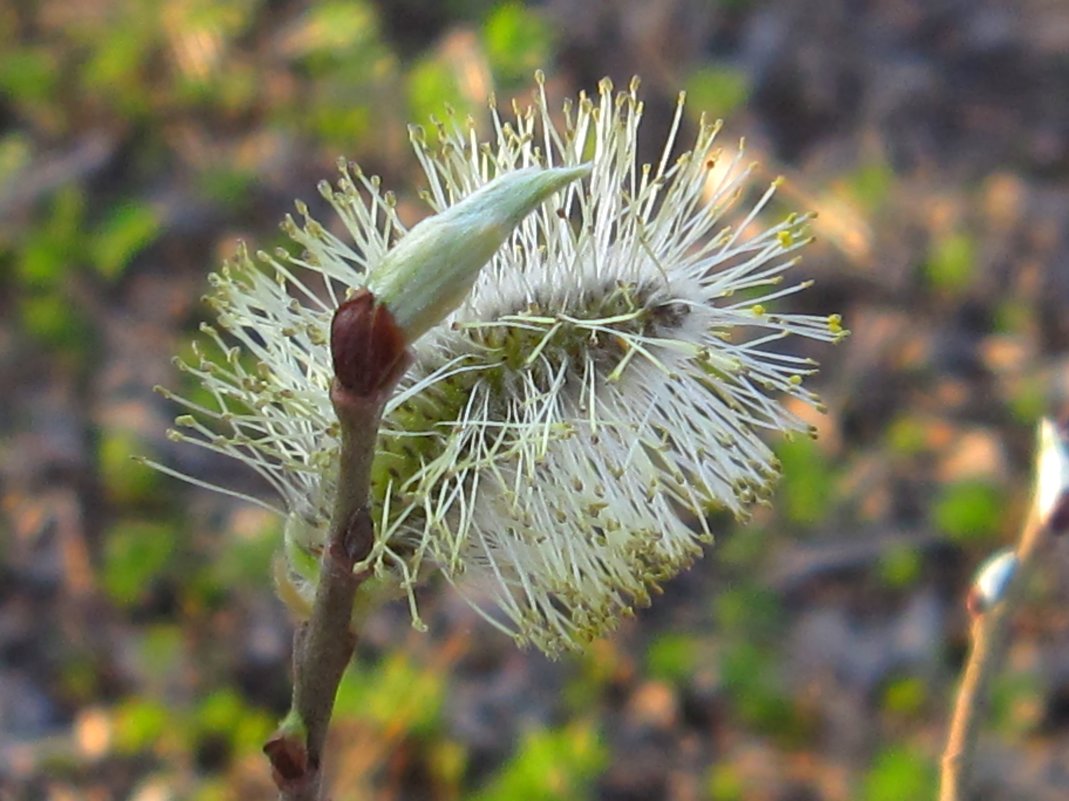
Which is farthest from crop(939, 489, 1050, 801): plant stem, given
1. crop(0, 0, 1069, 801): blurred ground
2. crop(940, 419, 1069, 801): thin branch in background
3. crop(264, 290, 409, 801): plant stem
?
crop(0, 0, 1069, 801): blurred ground

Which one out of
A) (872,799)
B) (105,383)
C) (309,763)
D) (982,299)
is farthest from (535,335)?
(982,299)

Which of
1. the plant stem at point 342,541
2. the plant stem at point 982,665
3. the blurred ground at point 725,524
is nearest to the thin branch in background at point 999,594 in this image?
the plant stem at point 982,665

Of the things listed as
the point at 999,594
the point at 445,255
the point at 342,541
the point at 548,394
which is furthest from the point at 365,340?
the point at 999,594

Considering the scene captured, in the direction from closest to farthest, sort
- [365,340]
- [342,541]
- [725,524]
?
[365,340], [342,541], [725,524]

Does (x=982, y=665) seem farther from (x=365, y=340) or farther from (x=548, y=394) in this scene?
(x=365, y=340)

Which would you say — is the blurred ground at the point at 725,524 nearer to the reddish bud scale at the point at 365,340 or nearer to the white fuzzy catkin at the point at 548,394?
the white fuzzy catkin at the point at 548,394

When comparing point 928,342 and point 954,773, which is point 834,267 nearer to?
point 928,342

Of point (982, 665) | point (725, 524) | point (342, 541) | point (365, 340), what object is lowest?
point (725, 524)
